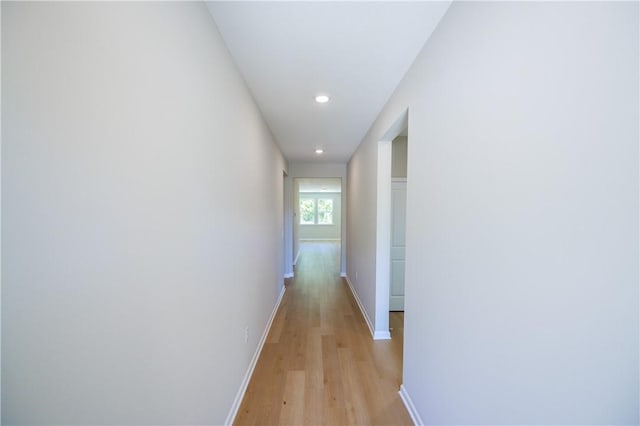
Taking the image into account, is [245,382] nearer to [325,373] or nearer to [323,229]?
[325,373]

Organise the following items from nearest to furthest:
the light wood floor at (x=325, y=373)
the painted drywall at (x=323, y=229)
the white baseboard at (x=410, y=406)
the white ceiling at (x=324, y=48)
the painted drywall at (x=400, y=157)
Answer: the white ceiling at (x=324, y=48) → the white baseboard at (x=410, y=406) → the light wood floor at (x=325, y=373) → the painted drywall at (x=400, y=157) → the painted drywall at (x=323, y=229)

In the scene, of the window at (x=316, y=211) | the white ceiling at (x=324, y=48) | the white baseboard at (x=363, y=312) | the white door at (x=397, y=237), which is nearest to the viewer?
the white ceiling at (x=324, y=48)

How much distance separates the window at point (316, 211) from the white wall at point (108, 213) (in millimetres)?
10271

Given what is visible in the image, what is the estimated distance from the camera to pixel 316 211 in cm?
1169

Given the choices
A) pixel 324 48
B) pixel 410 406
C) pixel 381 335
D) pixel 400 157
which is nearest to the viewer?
pixel 324 48

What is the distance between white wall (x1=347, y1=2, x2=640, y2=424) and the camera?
1.85 ft

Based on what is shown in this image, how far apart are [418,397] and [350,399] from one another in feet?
1.71

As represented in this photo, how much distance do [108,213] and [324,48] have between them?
147 cm

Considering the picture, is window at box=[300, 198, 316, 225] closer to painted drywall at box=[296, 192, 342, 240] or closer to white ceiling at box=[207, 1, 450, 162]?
painted drywall at box=[296, 192, 342, 240]

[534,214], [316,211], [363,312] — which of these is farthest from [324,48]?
[316,211]

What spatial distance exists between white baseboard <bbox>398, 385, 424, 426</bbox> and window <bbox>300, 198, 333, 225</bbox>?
9835 mm

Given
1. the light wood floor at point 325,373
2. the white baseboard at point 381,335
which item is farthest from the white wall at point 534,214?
the white baseboard at point 381,335

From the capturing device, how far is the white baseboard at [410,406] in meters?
1.60

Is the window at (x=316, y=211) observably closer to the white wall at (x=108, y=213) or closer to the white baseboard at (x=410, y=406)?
the white baseboard at (x=410, y=406)
